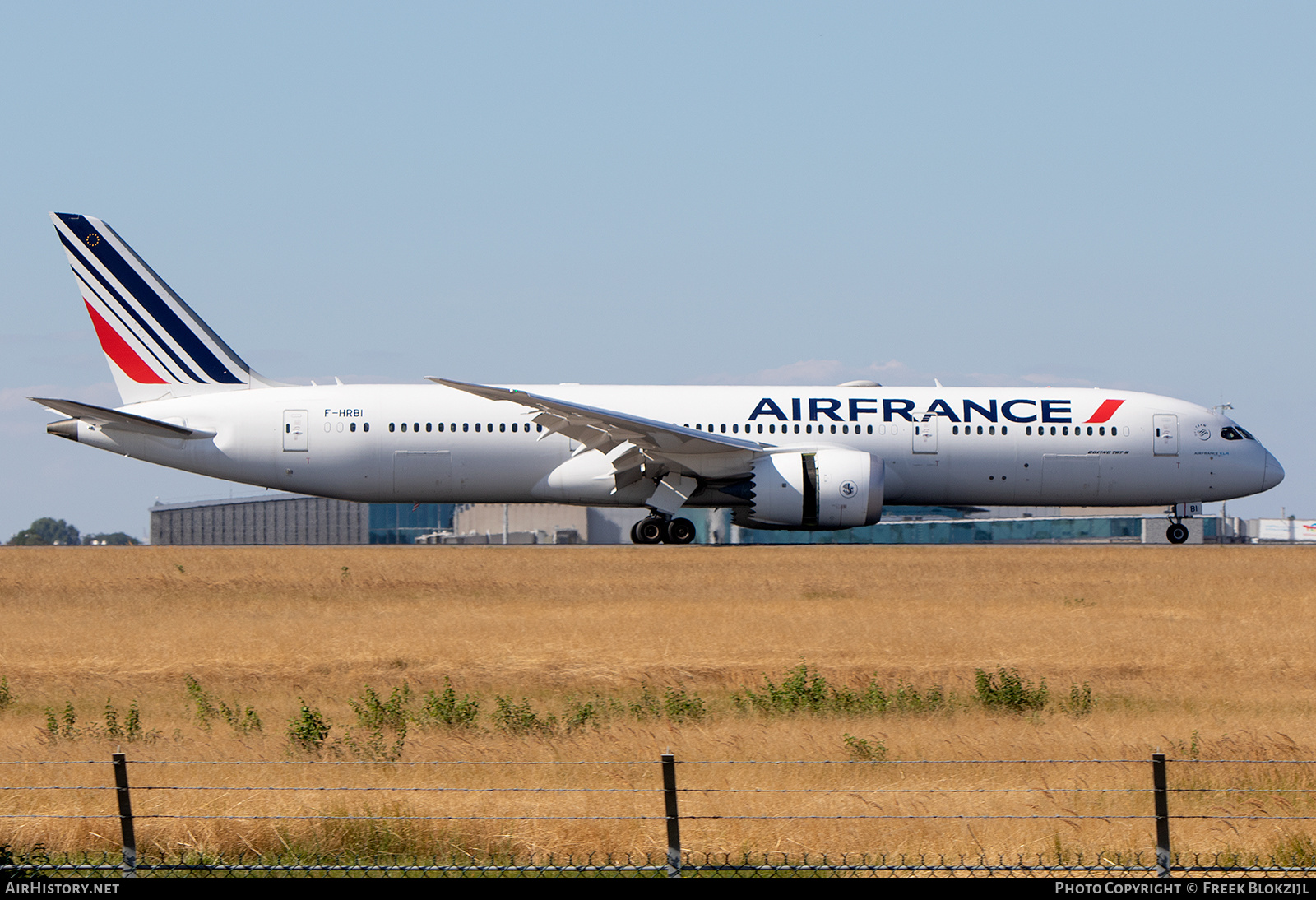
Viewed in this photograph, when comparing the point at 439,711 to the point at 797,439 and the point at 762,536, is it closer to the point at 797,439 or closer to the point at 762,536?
the point at 797,439

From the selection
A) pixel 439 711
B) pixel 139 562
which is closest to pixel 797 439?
pixel 139 562

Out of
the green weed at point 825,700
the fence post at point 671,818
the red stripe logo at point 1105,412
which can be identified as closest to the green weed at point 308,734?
the green weed at point 825,700

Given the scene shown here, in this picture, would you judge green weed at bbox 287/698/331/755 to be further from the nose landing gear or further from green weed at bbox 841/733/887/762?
the nose landing gear

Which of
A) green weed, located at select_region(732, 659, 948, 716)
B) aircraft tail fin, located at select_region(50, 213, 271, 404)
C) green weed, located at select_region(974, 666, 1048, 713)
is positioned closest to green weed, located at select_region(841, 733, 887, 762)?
green weed, located at select_region(732, 659, 948, 716)

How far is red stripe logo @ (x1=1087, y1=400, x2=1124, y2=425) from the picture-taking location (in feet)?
112

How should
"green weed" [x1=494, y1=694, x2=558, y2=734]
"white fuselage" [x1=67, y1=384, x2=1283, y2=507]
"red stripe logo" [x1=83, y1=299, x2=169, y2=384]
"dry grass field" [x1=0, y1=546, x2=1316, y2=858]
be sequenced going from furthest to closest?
"red stripe logo" [x1=83, y1=299, x2=169, y2=384] < "white fuselage" [x1=67, y1=384, x2=1283, y2=507] < "green weed" [x1=494, y1=694, x2=558, y2=734] < "dry grass field" [x1=0, y1=546, x2=1316, y2=858]

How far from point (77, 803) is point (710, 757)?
5.44 m

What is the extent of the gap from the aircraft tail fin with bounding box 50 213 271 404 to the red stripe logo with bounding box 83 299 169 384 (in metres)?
0.02

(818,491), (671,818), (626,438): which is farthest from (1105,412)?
(671,818)

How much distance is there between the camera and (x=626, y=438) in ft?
105

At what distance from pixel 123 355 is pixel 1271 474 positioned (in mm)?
29554

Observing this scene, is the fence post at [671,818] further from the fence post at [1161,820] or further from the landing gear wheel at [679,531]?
the landing gear wheel at [679,531]

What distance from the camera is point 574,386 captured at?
111ft

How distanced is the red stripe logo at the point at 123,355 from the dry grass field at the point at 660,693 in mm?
6259
